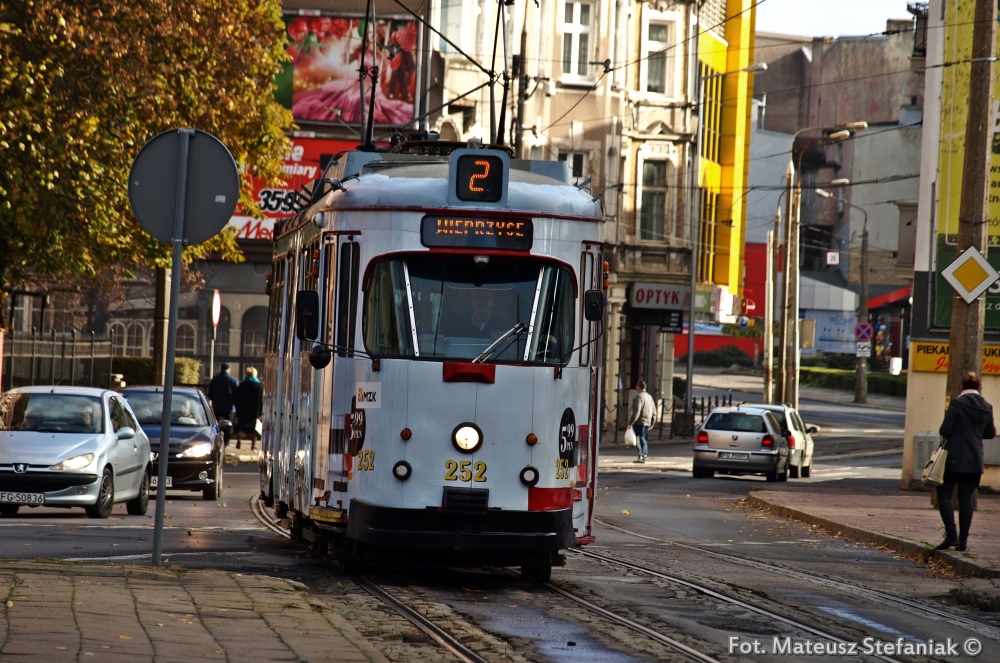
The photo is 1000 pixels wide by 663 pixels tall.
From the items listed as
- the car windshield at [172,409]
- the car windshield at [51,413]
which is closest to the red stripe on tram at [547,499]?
the car windshield at [51,413]

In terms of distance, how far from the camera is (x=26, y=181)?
20.3m

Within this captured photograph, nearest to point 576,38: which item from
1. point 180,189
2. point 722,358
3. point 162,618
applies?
point 722,358

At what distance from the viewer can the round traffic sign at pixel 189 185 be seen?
10086mm

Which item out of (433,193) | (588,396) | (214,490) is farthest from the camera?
(214,490)

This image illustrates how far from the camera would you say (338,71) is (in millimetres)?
44344

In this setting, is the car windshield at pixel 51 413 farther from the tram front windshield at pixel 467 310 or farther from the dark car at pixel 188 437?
the tram front windshield at pixel 467 310

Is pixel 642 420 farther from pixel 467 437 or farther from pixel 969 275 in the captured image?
pixel 467 437

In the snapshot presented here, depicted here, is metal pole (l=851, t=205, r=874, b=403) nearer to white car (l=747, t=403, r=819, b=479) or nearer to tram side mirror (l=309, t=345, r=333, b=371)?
white car (l=747, t=403, r=819, b=479)


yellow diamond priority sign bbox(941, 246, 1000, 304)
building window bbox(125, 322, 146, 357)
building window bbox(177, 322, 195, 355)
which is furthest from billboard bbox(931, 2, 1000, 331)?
building window bbox(125, 322, 146, 357)

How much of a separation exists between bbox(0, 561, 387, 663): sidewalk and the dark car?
10131 millimetres

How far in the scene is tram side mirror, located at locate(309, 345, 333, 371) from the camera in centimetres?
1134

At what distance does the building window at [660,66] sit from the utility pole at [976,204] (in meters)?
30.7

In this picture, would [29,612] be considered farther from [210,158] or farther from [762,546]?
[762,546]

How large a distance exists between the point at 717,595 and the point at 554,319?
89.6 inches
